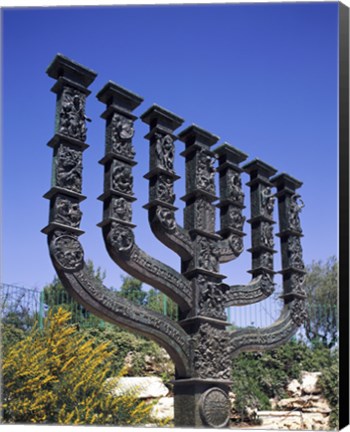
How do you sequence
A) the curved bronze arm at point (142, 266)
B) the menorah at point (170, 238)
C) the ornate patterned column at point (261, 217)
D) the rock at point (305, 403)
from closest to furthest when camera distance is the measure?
the menorah at point (170, 238), the curved bronze arm at point (142, 266), the ornate patterned column at point (261, 217), the rock at point (305, 403)

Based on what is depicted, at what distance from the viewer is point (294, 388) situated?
11.3m

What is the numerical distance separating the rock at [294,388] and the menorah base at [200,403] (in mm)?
5698

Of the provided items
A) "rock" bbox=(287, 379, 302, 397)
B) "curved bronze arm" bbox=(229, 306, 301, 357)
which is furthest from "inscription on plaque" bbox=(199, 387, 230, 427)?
"rock" bbox=(287, 379, 302, 397)

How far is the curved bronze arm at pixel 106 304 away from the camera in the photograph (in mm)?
5106

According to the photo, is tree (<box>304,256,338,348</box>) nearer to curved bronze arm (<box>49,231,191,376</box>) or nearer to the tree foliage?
the tree foliage

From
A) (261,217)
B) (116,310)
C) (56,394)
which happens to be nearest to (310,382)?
(261,217)

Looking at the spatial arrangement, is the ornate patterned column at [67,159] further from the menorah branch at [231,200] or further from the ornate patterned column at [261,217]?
the ornate patterned column at [261,217]

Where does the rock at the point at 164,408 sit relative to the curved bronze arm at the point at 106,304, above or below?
below

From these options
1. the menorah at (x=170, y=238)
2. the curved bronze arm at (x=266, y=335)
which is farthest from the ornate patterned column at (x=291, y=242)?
the menorah at (x=170, y=238)

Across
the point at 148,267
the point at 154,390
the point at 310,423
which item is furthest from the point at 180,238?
the point at 310,423

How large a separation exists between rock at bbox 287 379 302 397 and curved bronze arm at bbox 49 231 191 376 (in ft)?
19.7

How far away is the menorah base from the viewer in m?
5.64

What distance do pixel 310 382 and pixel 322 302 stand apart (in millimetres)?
4734

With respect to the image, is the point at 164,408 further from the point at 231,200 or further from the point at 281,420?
the point at 231,200
